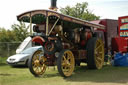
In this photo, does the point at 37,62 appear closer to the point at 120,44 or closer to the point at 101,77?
the point at 101,77

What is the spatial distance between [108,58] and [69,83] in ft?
21.9

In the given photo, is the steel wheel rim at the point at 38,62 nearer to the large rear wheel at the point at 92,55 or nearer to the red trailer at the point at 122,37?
the large rear wheel at the point at 92,55

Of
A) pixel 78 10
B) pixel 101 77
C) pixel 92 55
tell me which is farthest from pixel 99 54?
pixel 78 10

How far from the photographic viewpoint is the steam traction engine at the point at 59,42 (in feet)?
26.4

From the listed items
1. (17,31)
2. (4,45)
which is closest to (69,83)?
(4,45)

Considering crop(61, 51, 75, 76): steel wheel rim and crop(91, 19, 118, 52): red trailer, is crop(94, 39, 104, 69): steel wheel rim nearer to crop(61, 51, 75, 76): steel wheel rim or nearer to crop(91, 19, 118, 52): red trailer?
crop(61, 51, 75, 76): steel wheel rim

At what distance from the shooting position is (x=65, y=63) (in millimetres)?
8172

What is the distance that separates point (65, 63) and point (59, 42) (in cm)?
93

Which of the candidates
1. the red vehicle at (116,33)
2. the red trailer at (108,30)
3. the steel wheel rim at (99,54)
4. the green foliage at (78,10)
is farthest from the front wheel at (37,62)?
the green foliage at (78,10)

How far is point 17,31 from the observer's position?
93.9 feet

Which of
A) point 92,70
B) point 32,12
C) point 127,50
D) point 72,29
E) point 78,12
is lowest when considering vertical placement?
point 92,70

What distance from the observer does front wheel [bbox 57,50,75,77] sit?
7.69m

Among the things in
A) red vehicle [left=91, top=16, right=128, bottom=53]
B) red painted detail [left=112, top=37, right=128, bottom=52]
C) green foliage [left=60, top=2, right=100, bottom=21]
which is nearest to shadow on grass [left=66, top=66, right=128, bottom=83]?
red painted detail [left=112, top=37, right=128, bottom=52]

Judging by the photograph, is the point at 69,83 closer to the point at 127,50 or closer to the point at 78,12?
the point at 127,50
